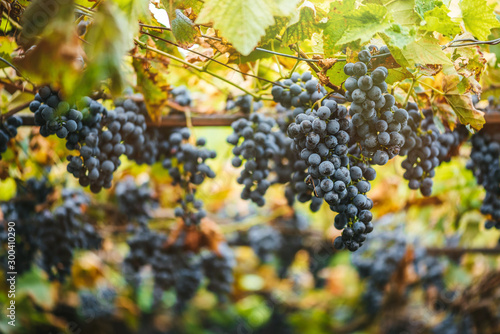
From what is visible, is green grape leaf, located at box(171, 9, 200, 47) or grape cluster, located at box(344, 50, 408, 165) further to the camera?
green grape leaf, located at box(171, 9, 200, 47)

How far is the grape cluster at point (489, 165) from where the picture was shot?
1.46m

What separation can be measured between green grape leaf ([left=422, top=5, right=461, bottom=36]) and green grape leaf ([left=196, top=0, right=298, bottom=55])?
1.16 ft

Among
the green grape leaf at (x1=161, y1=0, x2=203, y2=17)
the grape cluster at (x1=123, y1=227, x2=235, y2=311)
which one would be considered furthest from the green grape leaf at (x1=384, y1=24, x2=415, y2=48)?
the grape cluster at (x1=123, y1=227, x2=235, y2=311)

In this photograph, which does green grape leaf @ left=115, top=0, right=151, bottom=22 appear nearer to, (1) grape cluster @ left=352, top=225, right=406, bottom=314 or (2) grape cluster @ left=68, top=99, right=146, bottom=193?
(2) grape cluster @ left=68, top=99, right=146, bottom=193

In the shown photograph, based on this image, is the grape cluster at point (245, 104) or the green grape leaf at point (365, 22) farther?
the grape cluster at point (245, 104)

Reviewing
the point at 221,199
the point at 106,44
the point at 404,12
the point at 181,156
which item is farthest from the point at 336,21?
the point at 221,199

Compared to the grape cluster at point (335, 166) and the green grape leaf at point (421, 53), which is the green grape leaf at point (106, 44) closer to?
the grape cluster at point (335, 166)

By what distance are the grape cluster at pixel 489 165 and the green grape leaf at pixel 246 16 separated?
1122 millimetres

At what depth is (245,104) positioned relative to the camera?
1.46 metres

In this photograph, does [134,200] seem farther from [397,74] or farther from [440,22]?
[440,22]

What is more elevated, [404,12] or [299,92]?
[404,12]

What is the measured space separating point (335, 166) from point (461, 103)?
473mm

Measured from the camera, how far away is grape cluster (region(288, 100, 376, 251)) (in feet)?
3.06

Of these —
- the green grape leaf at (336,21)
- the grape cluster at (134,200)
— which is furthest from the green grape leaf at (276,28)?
the grape cluster at (134,200)
